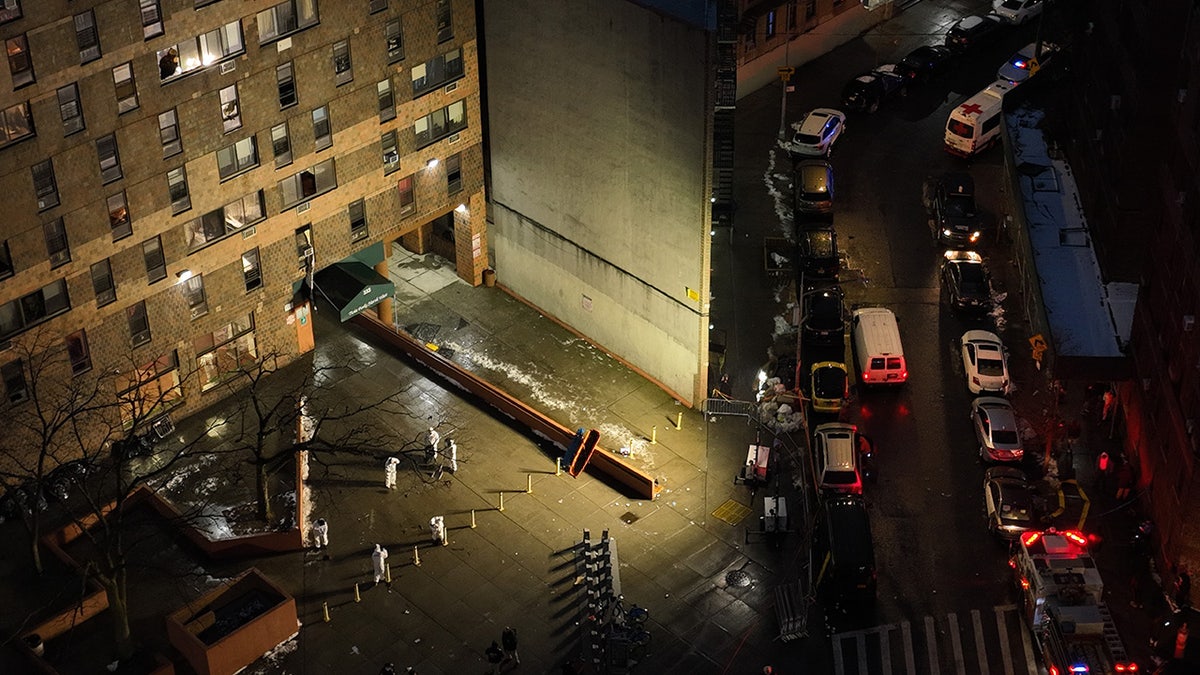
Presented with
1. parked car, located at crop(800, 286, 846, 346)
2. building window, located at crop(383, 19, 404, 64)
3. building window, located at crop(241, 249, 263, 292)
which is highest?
building window, located at crop(383, 19, 404, 64)

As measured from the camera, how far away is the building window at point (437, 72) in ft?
236

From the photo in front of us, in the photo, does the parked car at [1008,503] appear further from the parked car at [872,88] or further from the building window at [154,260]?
the building window at [154,260]

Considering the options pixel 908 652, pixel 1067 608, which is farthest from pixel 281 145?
pixel 1067 608

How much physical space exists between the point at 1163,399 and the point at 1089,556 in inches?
264

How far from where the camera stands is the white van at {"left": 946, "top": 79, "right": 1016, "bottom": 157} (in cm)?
8850

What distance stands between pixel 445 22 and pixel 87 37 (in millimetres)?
16909

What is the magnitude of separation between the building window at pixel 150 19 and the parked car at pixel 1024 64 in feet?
163

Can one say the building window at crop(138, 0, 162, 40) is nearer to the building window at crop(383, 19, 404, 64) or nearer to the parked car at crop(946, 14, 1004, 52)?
the building window at crop(383, 19, 404, 64)

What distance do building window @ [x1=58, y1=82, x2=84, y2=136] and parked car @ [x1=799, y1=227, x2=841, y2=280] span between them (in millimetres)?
34943

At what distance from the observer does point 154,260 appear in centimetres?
6656

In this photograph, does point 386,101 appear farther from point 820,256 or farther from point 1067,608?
point 1067,608

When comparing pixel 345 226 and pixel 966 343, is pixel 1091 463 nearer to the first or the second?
pixel 966 343

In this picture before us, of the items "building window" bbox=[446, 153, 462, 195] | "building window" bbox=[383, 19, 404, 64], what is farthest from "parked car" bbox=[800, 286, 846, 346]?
"building window" bbox=[383, 19, 404, 64]

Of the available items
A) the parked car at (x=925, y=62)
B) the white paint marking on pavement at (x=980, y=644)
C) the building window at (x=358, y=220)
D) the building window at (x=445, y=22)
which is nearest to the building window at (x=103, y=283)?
the building window at (x=358, y=220)
